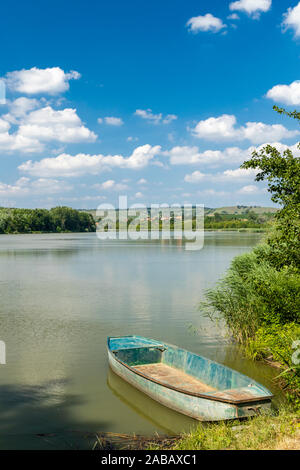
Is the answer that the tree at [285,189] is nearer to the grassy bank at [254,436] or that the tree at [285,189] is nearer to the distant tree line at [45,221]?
the grassy bank at [254,436]

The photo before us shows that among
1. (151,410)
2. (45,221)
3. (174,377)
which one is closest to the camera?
(151,410)

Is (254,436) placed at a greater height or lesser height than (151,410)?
greater

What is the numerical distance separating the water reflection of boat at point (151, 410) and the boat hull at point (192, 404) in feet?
0.56

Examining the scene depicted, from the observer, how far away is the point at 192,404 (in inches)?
368

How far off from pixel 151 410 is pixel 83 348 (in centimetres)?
593

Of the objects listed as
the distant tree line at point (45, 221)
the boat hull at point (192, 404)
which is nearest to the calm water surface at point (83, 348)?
the boat hull at point (192, 404)

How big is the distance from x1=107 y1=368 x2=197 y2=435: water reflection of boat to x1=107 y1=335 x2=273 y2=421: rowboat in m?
0.20

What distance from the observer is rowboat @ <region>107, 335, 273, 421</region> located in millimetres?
8641

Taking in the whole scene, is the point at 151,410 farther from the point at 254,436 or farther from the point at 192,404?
the point at 254,436

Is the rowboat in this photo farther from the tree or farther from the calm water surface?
the tree

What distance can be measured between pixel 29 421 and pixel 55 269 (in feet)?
108

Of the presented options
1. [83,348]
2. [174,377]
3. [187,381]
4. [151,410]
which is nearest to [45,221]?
[83,348]
